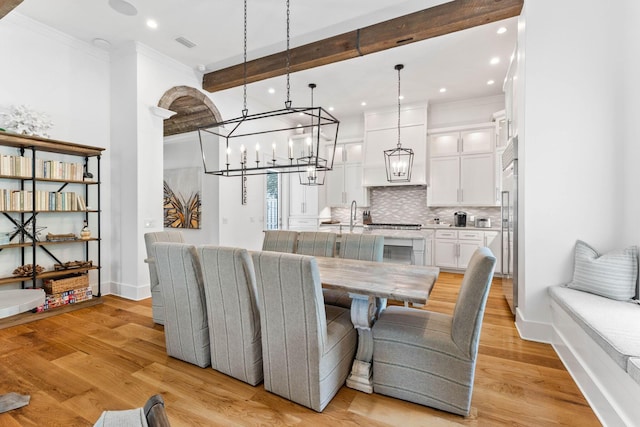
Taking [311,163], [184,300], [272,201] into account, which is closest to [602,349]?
[311,163]

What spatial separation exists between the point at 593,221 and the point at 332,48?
10.9 ft

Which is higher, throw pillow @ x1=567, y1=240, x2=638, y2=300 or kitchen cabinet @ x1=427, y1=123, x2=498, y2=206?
kitchen cabinet @ x1=427, y1=123, x2=498, y2=206

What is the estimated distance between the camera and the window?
21.0ft

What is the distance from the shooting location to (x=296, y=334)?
1.74m

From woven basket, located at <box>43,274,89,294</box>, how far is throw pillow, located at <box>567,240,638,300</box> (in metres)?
5.22

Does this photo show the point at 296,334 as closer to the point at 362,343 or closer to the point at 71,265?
the point at 362,343

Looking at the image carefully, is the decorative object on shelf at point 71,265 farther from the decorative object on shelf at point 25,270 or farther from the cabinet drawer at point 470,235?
the cabinet drawer at point 470,235

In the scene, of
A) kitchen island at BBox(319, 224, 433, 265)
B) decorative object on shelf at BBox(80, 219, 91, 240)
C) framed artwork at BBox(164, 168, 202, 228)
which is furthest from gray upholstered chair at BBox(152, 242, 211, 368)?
framed artwork at BBox(164, 168, 202, 228)

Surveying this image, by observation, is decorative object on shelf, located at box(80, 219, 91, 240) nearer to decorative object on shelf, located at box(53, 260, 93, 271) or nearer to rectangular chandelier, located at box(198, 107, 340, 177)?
decorative object on shelf, located at box(53, 260, 93, 271)

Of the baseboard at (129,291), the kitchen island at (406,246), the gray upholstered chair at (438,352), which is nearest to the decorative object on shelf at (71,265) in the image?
the baseboard at (129,291)

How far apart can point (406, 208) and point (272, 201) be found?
2926mm

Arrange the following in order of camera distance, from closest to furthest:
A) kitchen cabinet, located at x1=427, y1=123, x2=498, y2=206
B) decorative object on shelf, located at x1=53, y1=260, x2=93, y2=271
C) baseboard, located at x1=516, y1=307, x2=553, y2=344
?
baseboard, located at x1=516, y1=307, x2=553, y2=344 → decorative object on shelf, located at x1=53, y1=260, x2=93, y2=271 → kitchen cabinet, located at x1=427, y1=123, x2=498, y2=206

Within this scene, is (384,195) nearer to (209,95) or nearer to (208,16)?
(209,95)

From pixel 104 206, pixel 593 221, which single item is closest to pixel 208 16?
pixel 104 206
